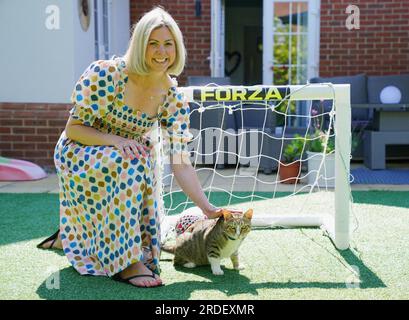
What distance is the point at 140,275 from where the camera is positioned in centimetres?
258

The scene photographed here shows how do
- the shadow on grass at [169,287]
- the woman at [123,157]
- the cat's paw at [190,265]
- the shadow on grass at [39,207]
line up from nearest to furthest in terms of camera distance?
the shadow on grass at [169,287]
the woman at [123,157]
the cat's paw at [190,265]
the shadow on grass at [39,207]

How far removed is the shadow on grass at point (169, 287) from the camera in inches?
96.2

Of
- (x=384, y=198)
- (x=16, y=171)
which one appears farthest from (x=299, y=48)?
(x=16, y=171)

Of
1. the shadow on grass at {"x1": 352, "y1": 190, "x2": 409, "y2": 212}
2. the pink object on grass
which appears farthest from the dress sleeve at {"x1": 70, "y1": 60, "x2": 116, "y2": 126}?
the pink object on grass

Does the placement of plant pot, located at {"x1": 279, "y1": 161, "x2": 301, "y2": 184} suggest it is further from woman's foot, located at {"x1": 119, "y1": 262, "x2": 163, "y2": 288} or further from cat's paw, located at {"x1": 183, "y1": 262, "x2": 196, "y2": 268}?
woman's foot, located at {"x1": 119, "y1": 262, "x2": 163, "y2": 288}

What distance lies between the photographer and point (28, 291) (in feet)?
8.23

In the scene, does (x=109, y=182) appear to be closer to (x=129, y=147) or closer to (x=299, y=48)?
(x=129, y=147)

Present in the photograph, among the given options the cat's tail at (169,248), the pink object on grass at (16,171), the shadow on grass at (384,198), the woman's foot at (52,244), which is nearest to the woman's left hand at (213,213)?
the cat's tail at (169,248)

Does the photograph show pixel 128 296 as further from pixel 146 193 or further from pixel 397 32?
pixel 397 32

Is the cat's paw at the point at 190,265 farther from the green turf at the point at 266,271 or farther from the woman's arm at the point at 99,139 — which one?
the woman's arm at the point at 99,139

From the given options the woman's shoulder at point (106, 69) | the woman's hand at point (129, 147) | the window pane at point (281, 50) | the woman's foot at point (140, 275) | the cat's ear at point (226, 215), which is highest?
the window pane at point (281, 50)

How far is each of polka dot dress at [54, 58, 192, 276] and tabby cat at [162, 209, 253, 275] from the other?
186mm

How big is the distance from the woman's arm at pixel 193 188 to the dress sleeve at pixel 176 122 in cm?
8

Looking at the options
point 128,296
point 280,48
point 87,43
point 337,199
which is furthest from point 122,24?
point 128,296
